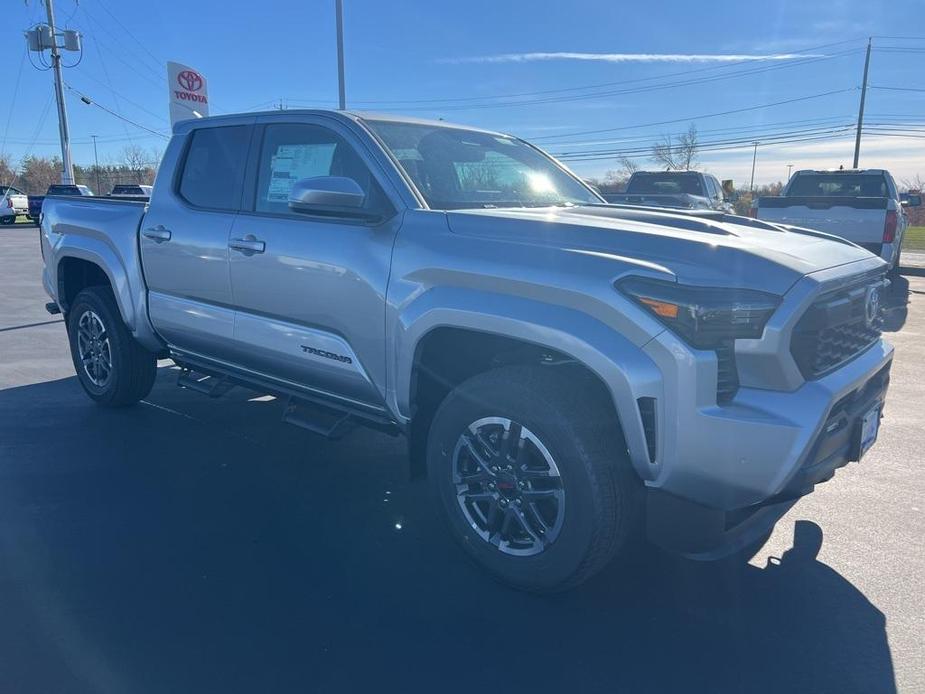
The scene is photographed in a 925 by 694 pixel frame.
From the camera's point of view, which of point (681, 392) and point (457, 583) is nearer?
point (681, 392)

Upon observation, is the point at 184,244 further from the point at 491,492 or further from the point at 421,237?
the point at 491,492

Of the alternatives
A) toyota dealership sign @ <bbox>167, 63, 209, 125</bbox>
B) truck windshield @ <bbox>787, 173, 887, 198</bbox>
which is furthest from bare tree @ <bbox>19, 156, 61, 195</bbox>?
truck windshield @ <bbox>787, 173, 887, 198</bbox>

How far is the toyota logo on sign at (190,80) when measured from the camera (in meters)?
16.7

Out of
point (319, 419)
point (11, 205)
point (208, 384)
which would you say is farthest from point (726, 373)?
point (11, 205)

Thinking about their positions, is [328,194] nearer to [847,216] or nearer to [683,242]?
[683,242]

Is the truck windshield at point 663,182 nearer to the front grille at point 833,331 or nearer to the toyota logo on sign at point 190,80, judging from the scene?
the toyota logo on sign at point 190,80

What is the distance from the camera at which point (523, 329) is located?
9.82 feet

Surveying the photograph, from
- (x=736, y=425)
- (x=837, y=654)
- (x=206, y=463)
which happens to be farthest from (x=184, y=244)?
(x=837, y=654)

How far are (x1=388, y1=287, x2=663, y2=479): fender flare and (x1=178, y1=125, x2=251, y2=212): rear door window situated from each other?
170 cm

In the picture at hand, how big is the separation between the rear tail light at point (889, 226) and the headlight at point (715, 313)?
9.67 meters

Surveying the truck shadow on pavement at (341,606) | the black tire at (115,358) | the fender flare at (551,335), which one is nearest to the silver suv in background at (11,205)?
the black tire at (115,358)

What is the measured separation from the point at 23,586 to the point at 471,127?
3.37 meters

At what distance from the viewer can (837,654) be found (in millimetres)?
2828

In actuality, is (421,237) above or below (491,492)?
above
